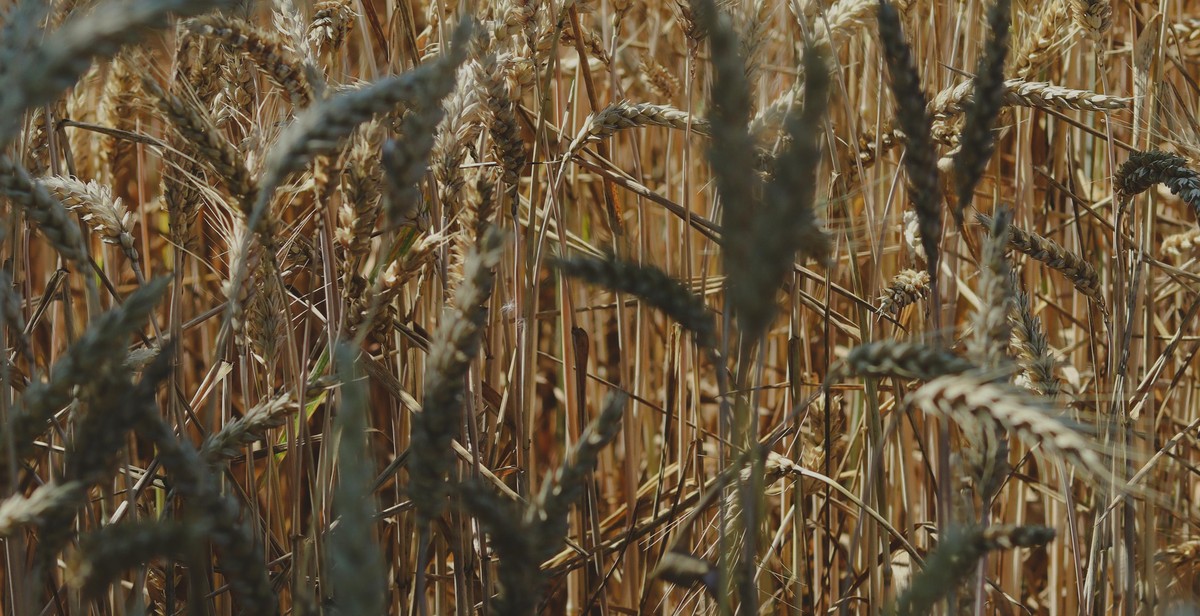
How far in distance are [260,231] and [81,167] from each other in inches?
61.6

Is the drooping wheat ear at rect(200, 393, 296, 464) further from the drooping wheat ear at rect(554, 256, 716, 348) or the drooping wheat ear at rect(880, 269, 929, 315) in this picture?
the drooping wheat ear at rect(880, 269, 929, 315)

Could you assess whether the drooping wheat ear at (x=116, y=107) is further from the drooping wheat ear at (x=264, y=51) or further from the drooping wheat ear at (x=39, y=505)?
the drooping wheat ear at (x=39, y=505)

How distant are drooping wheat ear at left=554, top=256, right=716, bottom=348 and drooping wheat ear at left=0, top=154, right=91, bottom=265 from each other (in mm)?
511

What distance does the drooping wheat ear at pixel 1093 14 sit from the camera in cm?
145

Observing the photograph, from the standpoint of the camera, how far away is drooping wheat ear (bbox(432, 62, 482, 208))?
124 cm

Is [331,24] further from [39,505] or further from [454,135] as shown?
[39,505]

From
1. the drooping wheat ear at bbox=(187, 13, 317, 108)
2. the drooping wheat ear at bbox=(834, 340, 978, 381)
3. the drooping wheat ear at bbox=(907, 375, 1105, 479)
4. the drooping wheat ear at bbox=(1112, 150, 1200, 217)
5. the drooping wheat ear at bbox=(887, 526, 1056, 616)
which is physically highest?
the drooping wheat ear at bbox=(187, 13, 317, 108)

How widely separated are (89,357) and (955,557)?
713mm

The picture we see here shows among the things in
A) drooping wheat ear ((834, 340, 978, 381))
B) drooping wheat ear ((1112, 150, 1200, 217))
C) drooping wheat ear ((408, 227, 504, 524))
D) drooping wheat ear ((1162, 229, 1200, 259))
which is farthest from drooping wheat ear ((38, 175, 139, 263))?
drooping wheat ear ((1162, 229, 1200, 259))

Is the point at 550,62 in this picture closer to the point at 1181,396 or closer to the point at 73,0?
the point at 73,0

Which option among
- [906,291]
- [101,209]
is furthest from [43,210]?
[906,291]

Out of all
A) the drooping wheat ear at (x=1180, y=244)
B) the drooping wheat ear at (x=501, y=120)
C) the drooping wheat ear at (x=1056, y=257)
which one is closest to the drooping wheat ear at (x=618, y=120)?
the drooping wheat ear at (x=501, y=120)

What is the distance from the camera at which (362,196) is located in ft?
3.26

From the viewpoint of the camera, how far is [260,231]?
3.04ft
